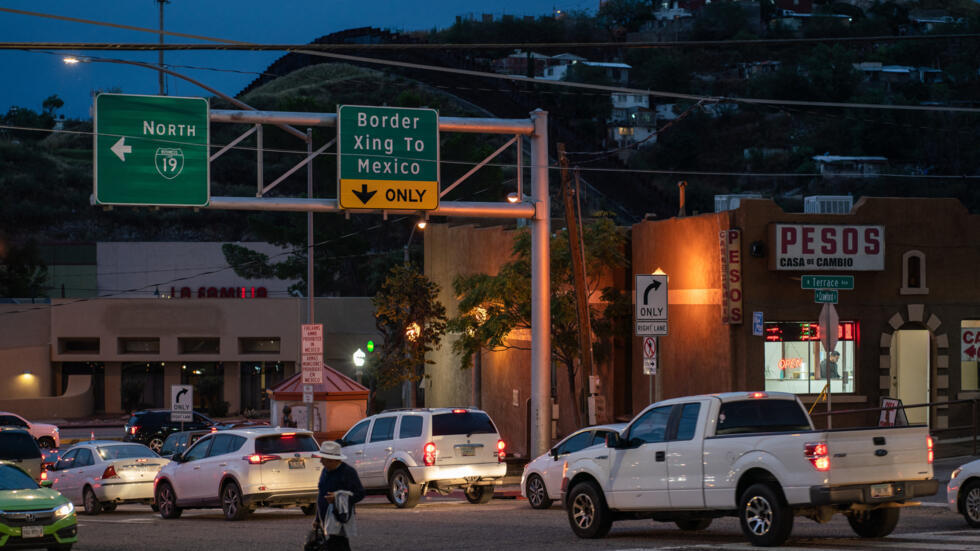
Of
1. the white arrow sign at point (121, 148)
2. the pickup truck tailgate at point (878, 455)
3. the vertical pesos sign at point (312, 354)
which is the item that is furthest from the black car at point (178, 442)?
the pickup truck tailgate at point (878, 455)

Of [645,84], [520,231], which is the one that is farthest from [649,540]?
[645,84]

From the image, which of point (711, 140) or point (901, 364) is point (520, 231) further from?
point (711, 140)

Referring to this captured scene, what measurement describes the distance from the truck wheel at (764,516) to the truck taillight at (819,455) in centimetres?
62

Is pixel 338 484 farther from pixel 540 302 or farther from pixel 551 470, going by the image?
pixel 540 302

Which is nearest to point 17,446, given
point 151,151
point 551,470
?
point 151,151

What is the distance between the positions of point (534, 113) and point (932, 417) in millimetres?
12122

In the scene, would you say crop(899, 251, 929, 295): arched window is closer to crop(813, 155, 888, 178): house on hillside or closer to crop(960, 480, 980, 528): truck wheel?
crop(960, 480, 980, 528): truck wheel

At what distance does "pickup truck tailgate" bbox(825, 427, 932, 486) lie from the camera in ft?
45.8

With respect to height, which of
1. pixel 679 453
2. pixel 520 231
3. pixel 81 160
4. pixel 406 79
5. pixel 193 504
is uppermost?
pixel 406 79

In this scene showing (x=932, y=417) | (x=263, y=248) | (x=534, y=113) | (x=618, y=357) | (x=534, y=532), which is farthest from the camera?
(x=263, y=248)

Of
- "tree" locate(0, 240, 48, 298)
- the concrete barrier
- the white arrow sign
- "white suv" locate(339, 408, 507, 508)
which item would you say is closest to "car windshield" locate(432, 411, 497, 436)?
"white suv" locate(339, 408, 507, 508)

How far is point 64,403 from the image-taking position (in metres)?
63.7

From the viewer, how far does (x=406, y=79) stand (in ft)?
486

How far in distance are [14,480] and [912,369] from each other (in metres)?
21.0
